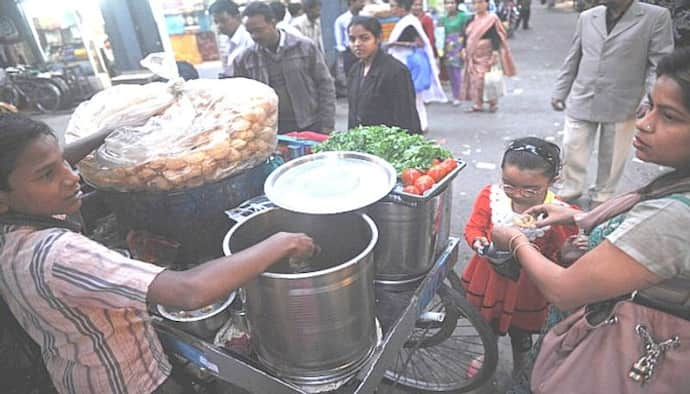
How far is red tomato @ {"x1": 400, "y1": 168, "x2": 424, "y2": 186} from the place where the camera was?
4.78ft

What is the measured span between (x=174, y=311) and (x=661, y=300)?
1524mm

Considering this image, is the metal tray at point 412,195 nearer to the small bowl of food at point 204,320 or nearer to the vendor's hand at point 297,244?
the vendor's hand at point 297,244

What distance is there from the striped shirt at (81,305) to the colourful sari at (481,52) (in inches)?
244

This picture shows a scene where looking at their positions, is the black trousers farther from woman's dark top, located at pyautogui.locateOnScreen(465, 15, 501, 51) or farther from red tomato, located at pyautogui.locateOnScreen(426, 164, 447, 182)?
red tomato, located at pyautogui.locateOnScreen(426, 164, 447, 182)

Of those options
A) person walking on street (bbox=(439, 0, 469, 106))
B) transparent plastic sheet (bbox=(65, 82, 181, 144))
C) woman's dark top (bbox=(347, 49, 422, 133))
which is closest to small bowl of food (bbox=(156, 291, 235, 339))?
transparent plastic sheet (bbox=(65, 82, 181, 144))

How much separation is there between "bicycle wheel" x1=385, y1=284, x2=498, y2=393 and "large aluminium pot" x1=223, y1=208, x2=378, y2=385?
80cm

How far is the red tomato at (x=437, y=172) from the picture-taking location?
1489mm

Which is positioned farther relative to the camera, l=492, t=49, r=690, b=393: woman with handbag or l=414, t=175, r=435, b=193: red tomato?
l=414, t=175, r=435, b=193: red tomato

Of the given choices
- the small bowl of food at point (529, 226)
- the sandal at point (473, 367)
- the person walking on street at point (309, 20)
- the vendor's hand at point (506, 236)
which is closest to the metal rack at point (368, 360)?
the vendor's hand at point (506, 236)

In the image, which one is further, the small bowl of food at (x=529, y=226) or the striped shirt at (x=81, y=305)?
the small bowl of food at (x=529, y=226)

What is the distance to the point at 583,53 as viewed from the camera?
365 cm

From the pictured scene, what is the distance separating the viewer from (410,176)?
1467mm

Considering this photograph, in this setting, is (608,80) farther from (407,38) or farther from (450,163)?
(407,38)

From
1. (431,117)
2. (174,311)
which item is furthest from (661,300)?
(431,117)
